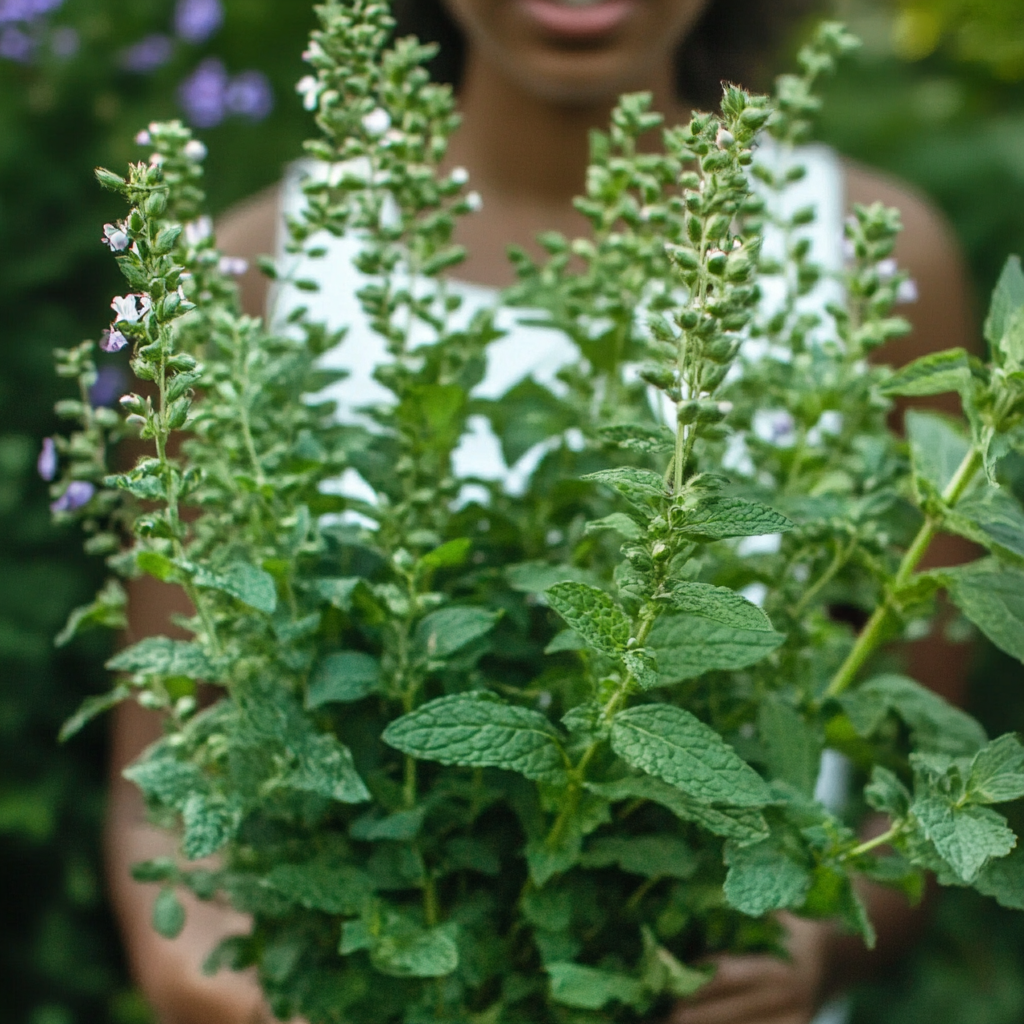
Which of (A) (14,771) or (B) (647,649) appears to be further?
(A) (14,771)

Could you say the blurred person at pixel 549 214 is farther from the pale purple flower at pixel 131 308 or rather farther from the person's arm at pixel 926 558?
the pale purple flower at pixel 131 308

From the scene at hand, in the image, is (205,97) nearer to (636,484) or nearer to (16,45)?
(16,45)

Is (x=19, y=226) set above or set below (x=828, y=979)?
above

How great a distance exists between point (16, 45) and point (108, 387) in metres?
0.76

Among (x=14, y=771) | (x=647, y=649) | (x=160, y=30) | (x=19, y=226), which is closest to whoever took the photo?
(x=647, y=649)

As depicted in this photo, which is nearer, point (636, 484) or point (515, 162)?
point (636, 484)

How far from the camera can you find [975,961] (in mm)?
2312

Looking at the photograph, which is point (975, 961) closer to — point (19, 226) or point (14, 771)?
point (14, 771)

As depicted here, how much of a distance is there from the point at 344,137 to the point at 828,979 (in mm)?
1247

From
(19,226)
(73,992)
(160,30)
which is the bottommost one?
(73,992)

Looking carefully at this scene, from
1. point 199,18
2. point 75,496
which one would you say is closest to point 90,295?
point 199,18

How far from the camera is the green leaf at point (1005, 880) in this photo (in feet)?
2.22

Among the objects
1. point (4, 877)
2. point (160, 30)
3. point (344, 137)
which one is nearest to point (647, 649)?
point (344, 137)

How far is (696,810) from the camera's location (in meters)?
0.68
